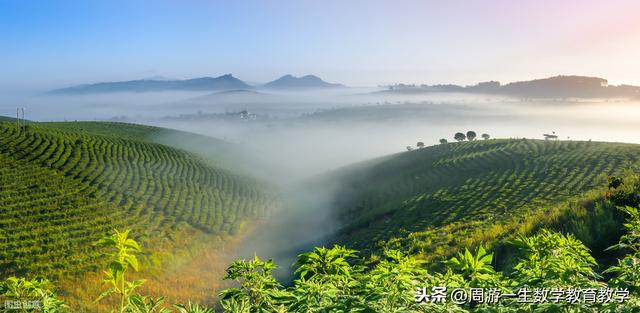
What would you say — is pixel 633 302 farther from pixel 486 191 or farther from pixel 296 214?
pixel 296 214

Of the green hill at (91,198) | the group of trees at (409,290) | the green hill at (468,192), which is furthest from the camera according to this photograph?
the green hill at (91,198)

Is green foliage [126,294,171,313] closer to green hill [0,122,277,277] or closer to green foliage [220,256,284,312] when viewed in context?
green foliage [220,256,284,312]

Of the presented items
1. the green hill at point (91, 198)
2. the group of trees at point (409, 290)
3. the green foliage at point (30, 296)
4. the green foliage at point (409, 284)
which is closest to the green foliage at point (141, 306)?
the group of trees at point (409, 290)

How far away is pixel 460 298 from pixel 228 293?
3653 millimetres

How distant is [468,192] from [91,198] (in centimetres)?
4844

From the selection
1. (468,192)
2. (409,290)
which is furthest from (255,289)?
(468,192)

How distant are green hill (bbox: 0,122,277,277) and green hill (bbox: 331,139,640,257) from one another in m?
19.5

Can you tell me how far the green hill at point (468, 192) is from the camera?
3141 cm

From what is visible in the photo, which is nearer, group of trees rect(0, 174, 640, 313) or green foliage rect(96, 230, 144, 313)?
green foliage rect(96, 230, 144, 313)

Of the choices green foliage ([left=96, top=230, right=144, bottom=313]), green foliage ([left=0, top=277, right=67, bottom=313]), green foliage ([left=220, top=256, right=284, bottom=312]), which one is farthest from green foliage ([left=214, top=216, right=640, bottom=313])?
green foliage ([left=0, top=277, right=67, bottom=313])

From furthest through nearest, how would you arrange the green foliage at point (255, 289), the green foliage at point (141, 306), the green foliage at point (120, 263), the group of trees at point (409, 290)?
the green foliage at point (255, 289)
the group of trees at point (409, 290)
the green foliage at point (141, 306)
the green foliage at point (120, 263)

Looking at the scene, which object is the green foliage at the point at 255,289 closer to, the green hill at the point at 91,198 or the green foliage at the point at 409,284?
the green foliage at the point at 409,284

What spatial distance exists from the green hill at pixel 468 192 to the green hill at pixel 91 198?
19.5m

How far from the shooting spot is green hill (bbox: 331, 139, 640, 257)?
1236 inches
